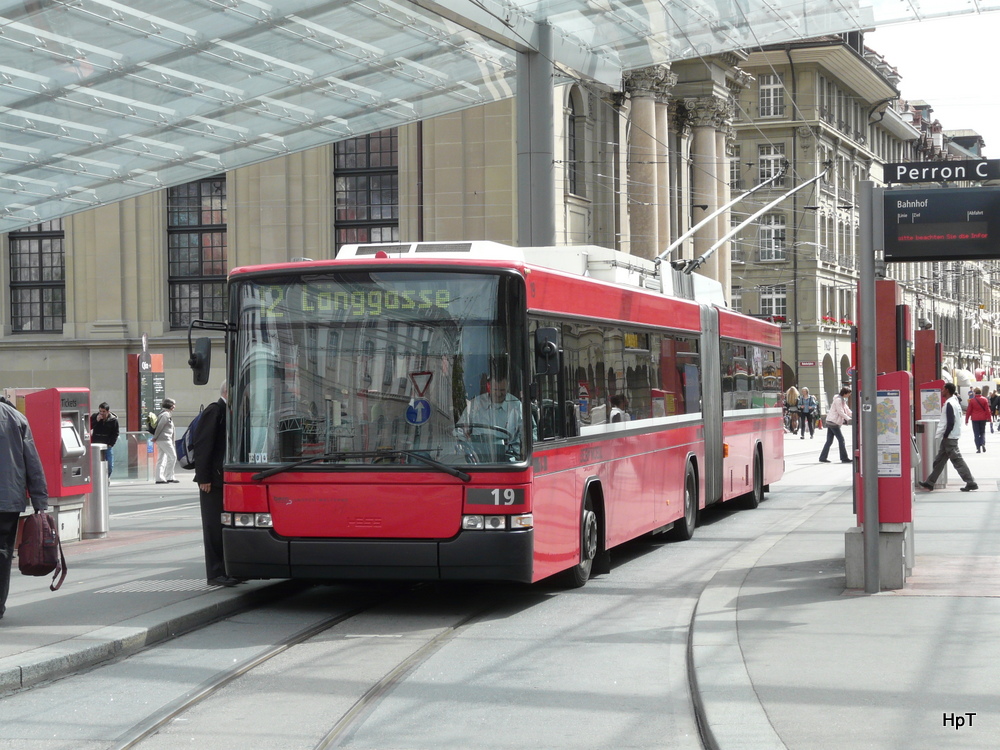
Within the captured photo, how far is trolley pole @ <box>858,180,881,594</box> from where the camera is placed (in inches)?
392

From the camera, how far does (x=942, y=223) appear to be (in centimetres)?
999

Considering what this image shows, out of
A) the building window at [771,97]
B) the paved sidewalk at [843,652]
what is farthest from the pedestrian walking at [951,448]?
the building window at [771,97]

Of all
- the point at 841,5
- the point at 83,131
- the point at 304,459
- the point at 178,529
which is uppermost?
the point at 841,5

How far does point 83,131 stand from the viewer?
19484mm

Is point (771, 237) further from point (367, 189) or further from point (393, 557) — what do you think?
point (393, 557)

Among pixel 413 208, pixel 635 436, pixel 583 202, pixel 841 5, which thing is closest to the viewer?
pixel 635 436

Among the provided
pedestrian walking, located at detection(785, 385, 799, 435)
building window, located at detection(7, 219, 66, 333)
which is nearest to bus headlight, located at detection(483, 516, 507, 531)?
building window, located at detection(7, 219, 66, 333)

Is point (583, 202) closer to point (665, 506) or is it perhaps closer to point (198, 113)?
point (198, 113)

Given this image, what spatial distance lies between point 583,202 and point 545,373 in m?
38.7

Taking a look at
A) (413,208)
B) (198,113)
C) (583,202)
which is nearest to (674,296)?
(198,113)

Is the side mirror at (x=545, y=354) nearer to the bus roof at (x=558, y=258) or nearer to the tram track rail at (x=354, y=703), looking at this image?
the bus roof at (x=558, y=258)

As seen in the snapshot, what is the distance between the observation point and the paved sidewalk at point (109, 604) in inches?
327

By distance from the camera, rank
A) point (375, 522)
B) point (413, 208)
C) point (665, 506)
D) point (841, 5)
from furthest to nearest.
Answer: point (413, 208) → point (841, 5) → point (665, 506) → point (375, 522)

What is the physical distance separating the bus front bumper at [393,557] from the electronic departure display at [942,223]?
3343 millimetres
